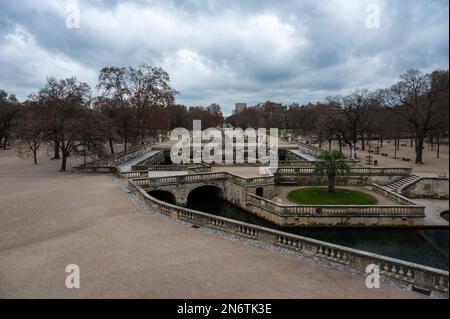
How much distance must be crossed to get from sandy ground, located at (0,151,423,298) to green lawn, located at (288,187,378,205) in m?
12.4

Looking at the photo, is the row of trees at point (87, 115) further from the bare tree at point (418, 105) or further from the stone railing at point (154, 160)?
the bare tree at point (418, 105)

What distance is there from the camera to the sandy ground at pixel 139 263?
9.12 metres

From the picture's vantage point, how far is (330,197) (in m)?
24.6

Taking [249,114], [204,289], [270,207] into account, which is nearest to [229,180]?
[270,207]

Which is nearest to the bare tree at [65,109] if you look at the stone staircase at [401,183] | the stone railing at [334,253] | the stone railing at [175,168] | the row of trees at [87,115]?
the row of trees at [87,115]

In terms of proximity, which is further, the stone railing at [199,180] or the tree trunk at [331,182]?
the tree trunk at [331,182]

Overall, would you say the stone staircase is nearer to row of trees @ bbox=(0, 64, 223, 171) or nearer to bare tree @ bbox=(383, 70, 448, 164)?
bare tree @ bbox=(383, 70, 448, 164)

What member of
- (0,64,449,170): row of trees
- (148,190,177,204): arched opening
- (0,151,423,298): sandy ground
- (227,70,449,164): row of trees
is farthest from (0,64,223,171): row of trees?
(227,70,449,164): row of trees

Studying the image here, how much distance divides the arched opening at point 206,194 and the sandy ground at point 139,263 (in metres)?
12.8

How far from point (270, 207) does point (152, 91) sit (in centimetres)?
3505

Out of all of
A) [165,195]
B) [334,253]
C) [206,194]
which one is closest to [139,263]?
[334,253]

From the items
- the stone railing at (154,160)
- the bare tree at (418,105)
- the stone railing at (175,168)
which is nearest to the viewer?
the stone railing at (175,168)

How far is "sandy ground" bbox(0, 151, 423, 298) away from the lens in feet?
29.9
